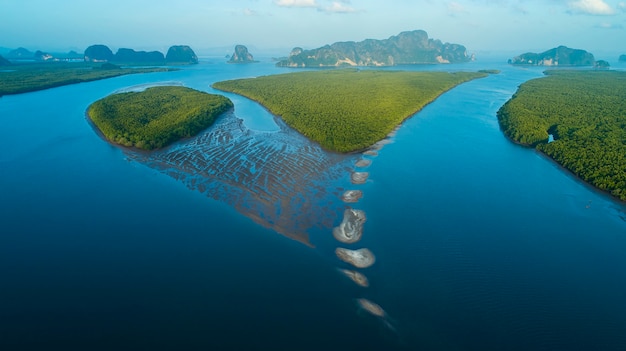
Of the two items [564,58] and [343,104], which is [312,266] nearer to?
[343,104]

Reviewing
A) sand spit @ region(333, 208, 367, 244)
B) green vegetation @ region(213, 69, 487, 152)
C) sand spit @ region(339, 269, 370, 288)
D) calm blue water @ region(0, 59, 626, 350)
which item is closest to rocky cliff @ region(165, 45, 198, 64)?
green vegetation @ region(213, 69, 487, 152)

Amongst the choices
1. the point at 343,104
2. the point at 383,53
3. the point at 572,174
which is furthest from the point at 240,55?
A: the point at 572,174

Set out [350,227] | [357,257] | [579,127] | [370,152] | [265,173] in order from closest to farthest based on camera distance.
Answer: [357,257] < [350,227] < [265,173] < [370,152] < [579,127]

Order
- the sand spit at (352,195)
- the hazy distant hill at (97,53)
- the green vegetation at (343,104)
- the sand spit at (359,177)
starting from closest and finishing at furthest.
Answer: the sand spit at (352,195) → the sand spit at (359,177) → the green vegetation at (343,104) → the hazy distant hill at (97,53)

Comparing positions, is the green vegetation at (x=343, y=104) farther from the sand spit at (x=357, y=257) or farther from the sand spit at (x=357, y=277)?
the sand spit at (x=357, y=277)

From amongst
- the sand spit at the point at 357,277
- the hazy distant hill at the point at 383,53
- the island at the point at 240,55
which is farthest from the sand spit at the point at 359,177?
the island at the point at 240,55

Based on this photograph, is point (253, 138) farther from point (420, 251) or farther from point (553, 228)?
point (553, 228)
